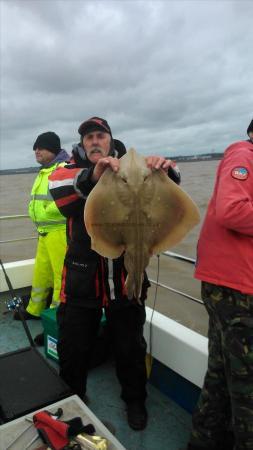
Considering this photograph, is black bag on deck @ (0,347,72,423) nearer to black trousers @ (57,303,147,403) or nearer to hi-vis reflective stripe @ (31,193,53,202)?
black trousers @ (57,303,147,403)

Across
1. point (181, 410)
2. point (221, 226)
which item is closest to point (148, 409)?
point (181, 410)

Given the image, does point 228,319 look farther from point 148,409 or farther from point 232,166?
point 148,409

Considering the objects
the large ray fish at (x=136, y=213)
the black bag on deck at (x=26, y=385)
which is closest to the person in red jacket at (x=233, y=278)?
the large ray fish at (x=136, y=213)

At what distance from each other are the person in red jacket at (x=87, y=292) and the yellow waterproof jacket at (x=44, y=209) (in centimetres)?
203

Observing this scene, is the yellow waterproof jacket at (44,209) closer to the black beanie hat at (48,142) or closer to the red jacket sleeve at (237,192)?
the black beanie hat at (48,142)

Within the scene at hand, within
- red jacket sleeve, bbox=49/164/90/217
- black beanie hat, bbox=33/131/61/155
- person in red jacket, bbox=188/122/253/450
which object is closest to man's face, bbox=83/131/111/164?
red jacket sleeve, bbox=49/164/90/217

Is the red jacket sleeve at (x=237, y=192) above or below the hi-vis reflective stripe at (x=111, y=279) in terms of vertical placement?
above

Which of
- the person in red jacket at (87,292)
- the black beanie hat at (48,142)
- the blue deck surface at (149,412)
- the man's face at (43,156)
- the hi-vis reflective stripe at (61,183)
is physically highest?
the black beanie hat at (48,142)

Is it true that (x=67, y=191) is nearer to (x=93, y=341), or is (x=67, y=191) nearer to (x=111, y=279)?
(x=111, y=279)

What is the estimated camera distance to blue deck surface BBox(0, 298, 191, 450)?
3.17 meters

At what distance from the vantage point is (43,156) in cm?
549

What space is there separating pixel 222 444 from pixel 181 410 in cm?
78

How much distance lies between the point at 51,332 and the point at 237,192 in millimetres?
2750

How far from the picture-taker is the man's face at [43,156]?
17.9 ft
